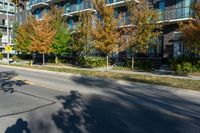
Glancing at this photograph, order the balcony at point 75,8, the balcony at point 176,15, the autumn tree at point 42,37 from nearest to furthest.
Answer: the balcony at point 176,15
the autumn tree at point 42,37
the balcony at point 75,8

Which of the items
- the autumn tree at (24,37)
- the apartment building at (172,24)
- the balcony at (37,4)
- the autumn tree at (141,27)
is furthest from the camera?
the balcony at (37,4)

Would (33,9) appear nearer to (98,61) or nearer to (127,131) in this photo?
(98,61)

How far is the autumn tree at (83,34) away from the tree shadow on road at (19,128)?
822 inches

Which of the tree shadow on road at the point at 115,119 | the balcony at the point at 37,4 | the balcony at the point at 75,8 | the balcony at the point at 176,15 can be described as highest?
the balcony at the point at 37,4

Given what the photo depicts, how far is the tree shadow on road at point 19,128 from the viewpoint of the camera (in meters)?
7.37

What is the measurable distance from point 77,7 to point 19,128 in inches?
1400

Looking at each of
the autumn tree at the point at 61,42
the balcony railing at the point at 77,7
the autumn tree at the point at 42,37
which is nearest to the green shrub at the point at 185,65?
the autumn tree at the point at 61,42

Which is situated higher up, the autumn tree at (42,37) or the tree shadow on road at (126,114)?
the autumn tree at (42,37)

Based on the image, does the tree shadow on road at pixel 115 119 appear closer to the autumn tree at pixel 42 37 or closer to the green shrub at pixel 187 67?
the green shrub at pixel 187 67

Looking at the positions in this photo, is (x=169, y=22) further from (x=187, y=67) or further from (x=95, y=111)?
(x=95, y=111)

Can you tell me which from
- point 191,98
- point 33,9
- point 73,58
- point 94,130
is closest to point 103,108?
point 94,130

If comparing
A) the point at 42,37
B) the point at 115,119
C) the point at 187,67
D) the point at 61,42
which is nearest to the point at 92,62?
the point at 61,42

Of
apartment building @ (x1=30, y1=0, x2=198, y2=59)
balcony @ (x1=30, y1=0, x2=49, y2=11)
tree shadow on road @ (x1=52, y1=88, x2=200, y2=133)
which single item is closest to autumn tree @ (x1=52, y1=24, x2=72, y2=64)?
apartment building @ (x1=30, y1=0, x2=198, y2=59)

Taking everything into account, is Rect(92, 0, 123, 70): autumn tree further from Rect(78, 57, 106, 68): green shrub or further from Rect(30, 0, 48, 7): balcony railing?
Rect(30, 0, 48, 7): balcony railing
